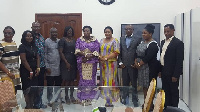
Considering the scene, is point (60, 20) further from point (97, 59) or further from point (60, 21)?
point (97, 59)

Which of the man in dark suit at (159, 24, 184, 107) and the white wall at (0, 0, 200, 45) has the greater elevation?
the white wall at (0, 0, 200, 45)

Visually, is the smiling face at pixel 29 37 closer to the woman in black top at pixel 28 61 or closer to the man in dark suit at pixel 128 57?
the woman in black top at pixel 28 61

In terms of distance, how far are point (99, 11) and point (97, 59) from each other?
5.31ft

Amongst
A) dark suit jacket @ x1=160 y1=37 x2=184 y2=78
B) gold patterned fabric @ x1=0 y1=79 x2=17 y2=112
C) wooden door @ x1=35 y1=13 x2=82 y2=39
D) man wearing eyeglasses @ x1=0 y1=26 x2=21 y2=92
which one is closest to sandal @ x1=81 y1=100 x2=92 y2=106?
gold patterned fabric @ x1=0 y1=79 x2=17 y2=112

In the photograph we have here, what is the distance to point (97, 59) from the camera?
417 centimetres

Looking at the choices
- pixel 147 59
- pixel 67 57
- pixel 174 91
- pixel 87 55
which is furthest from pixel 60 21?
pixel 174 91

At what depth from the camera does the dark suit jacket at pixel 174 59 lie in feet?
11.0

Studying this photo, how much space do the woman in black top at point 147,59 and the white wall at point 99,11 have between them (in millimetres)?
1698

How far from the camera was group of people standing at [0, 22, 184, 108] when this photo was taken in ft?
11.7

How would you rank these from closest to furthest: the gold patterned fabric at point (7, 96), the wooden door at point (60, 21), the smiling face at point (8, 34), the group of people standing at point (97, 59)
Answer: the gold patterned fabric at point (7, 96) < the smiling face at point (8, 34) < the group of people standing at point (97, 59) < the wooden door at point (60, 21)

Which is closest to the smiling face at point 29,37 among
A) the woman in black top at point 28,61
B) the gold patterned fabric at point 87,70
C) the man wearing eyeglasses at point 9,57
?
the woman in black top at point 28,61

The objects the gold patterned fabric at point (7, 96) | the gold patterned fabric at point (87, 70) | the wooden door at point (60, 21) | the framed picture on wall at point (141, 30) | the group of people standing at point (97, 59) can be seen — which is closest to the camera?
the gold patterned fabric at point (7, 96)

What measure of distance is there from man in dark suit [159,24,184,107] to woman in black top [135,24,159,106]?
0.41 feet

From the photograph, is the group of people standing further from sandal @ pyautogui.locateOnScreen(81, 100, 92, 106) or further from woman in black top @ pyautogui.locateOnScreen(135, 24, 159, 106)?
sandal @ pyautogui.locateOnScreen(81, 100, 92, 106)
